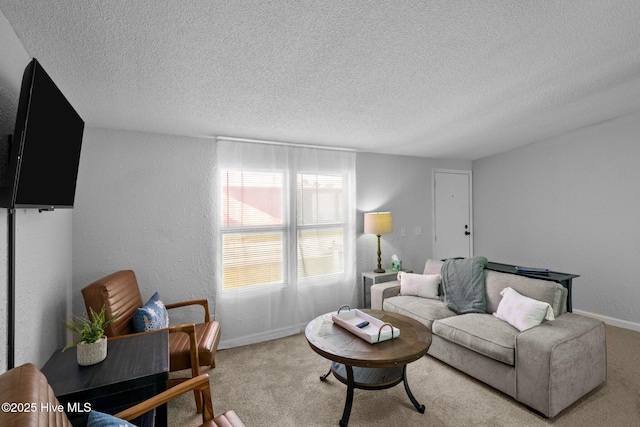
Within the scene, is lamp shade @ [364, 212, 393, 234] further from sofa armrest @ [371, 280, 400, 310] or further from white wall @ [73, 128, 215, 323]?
white wall @ [73, 128, 215, 323]

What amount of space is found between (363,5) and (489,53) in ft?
3.40

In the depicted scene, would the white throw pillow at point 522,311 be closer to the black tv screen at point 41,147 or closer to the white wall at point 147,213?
the white wall at point 147,213

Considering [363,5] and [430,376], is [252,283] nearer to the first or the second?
[430,376]

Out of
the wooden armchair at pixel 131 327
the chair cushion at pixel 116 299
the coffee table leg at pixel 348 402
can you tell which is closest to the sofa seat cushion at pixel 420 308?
the coffee table leg at pixel 348 402

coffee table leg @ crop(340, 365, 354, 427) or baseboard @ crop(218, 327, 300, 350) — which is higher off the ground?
coffee table leg @ crop(340, 365, 354, 427)

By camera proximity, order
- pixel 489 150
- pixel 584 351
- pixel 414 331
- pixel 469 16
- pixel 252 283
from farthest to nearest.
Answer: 1. pixel 489 150
2. pixel 252 283
3. pixel 414 331
4. pixel 584 351
5. pixel 469 16

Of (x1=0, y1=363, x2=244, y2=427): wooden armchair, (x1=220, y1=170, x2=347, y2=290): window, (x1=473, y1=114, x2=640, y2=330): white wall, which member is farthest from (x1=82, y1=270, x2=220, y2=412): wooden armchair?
(x1=473, y1=114, x2=640, y2=330): white wall

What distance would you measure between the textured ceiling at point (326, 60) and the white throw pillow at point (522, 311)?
1771 mm

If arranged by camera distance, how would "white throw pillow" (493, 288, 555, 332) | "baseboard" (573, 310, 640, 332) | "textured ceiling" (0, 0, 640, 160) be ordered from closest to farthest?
1. "textured ceiling" (0, 0, 640, 160)
2. "white throw pillow" (493, 288, 555, 332)
3. "baseboard" (573, 310, 640, 332)

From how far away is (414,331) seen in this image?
2312mm

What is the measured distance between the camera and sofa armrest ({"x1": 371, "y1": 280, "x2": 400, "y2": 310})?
3.45 metres

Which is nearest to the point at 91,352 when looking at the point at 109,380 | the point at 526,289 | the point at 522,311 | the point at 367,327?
the point at 109,380

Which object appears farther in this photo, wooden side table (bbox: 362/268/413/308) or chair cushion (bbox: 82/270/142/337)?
wooden side table (bbox: 362/268/413/308)

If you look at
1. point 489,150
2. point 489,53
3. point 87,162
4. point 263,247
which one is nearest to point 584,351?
point 489,53
